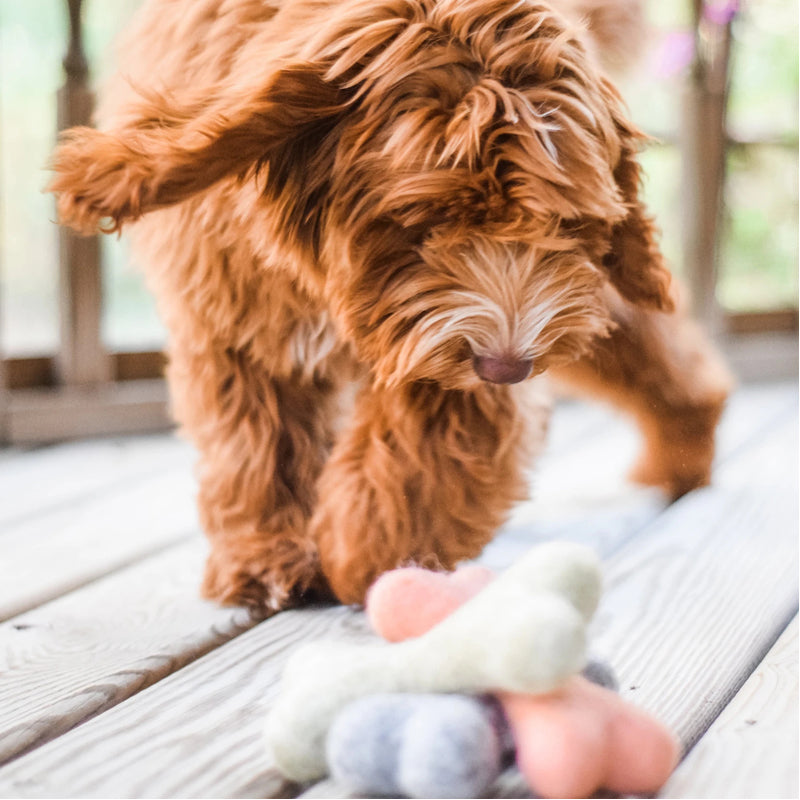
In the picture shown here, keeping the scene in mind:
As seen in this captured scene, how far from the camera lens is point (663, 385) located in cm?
167

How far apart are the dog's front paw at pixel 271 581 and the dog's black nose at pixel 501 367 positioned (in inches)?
18.0

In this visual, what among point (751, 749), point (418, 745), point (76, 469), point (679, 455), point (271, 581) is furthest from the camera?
point (76, 469)

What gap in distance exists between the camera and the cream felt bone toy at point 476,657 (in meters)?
0.79

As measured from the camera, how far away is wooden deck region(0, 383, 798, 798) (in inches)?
36.0

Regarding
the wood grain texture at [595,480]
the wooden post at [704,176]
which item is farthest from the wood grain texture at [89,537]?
the wooden post at [704,176]

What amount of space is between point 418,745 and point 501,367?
39cm

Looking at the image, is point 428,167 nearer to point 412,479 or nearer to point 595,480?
point 412,479

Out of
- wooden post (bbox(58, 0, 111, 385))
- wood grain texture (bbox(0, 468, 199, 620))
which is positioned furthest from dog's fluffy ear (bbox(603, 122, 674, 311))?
wooden post (bbox(58, 0, 111, 385))

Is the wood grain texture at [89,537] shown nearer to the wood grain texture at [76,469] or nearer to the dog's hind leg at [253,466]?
the wood grain texture at [76,469]

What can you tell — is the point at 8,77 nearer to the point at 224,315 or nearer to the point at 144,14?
the point at 144,14

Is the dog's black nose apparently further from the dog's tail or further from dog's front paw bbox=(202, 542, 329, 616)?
the dog's tail

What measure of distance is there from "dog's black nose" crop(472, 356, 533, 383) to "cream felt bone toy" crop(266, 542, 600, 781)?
20 centimetres

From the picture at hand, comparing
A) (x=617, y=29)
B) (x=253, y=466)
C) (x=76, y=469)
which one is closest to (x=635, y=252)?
(x=617, y=29)

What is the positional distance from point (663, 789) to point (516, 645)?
0.21 meters
